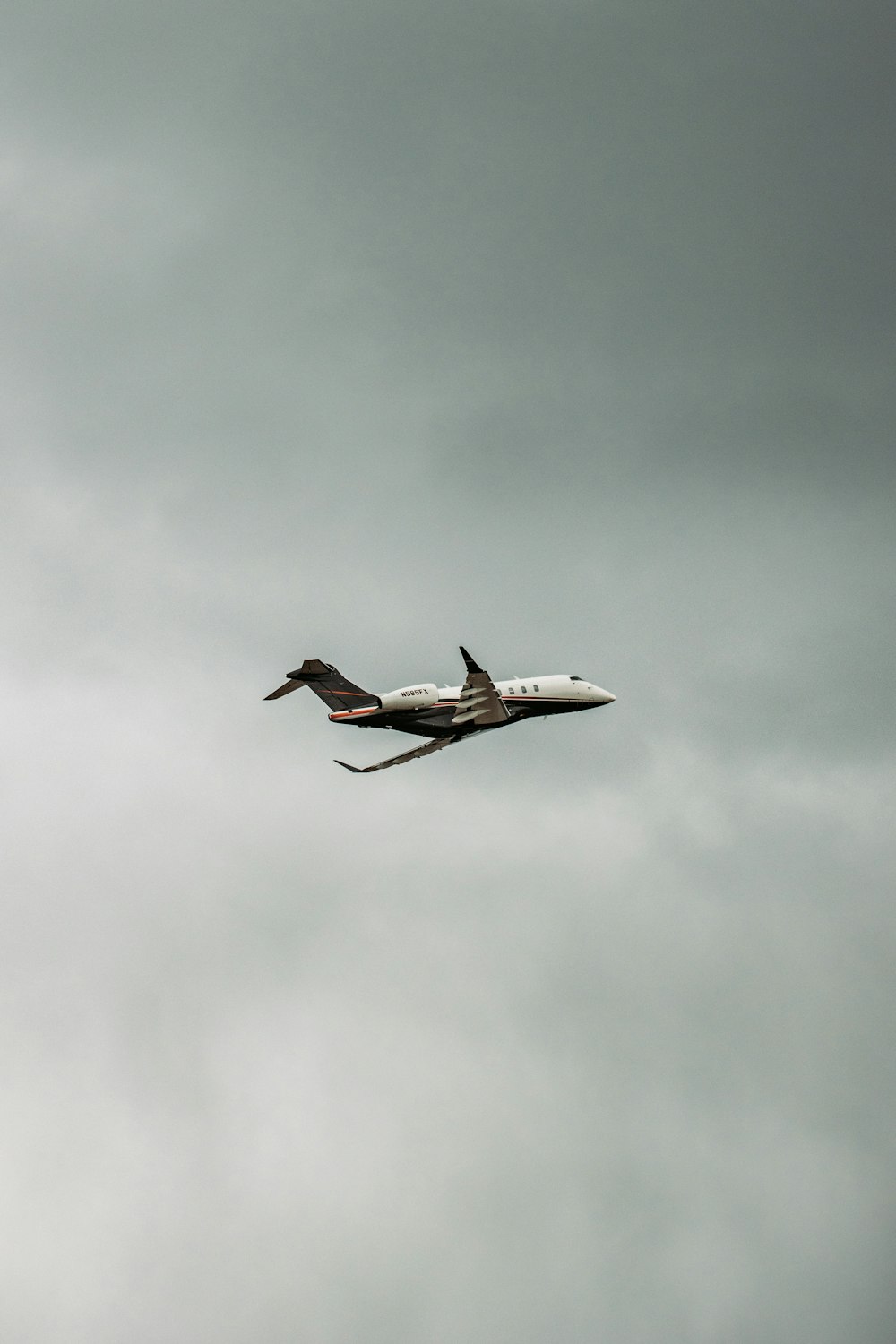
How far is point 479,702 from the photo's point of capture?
411ft

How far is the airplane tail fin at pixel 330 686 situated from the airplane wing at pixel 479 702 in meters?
9.89

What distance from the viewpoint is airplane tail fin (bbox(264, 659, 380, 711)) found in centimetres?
13175

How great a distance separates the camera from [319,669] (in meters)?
132

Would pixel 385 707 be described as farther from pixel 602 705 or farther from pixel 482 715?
pixel 602 705

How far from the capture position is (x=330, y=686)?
434 feet

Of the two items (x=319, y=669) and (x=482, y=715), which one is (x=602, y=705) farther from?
(x=319, y=669)

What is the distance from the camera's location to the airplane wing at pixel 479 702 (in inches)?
4840

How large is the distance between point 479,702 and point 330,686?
1569cm

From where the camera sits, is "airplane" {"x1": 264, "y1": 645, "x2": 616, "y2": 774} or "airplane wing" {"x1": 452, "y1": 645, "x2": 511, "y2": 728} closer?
"airplane wing" {"x1": 452, "y1": 645, "x2": 511, "y2": 728}

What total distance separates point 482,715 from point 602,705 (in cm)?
2119

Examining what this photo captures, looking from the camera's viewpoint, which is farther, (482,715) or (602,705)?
(602,705)

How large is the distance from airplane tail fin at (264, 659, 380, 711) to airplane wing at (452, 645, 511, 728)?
989cm

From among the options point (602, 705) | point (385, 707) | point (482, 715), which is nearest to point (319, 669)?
point (385, 707)

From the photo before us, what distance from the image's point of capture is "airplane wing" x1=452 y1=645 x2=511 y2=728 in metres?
123
